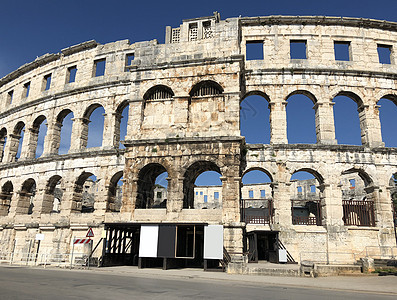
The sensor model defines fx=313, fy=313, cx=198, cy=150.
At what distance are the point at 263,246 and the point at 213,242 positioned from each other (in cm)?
720

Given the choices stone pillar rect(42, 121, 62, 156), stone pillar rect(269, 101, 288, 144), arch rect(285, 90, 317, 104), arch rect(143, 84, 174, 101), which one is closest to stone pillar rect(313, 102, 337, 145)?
arch rect(285, 90, 317, 104)

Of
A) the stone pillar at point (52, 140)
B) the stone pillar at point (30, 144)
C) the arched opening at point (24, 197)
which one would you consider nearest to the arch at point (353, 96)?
the stone pillar at point (52, 140)

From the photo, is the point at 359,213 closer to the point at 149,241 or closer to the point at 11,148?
the point at 149,241

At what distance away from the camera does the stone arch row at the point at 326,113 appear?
20078 millimetres

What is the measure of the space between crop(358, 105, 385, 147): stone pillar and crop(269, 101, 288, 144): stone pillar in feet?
17.2

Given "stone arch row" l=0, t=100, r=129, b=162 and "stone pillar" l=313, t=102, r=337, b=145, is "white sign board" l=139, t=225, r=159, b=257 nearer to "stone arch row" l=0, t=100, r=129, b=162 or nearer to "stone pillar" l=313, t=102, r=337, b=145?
"stone arch row" l=0, t=100, r=129, b=162

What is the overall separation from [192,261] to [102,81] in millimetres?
14819

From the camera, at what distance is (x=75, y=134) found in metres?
23.5

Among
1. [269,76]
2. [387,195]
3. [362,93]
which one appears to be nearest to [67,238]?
[269,76]

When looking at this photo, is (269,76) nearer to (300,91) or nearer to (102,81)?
(300,91)

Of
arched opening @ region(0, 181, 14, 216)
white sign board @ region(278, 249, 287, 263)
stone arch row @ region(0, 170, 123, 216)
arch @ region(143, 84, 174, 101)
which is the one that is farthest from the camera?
arched opening @ region(0, 181, 14, 216)

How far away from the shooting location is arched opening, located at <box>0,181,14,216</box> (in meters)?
25.9

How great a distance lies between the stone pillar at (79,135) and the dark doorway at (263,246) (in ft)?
44.8

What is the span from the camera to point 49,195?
2327 centimetres
